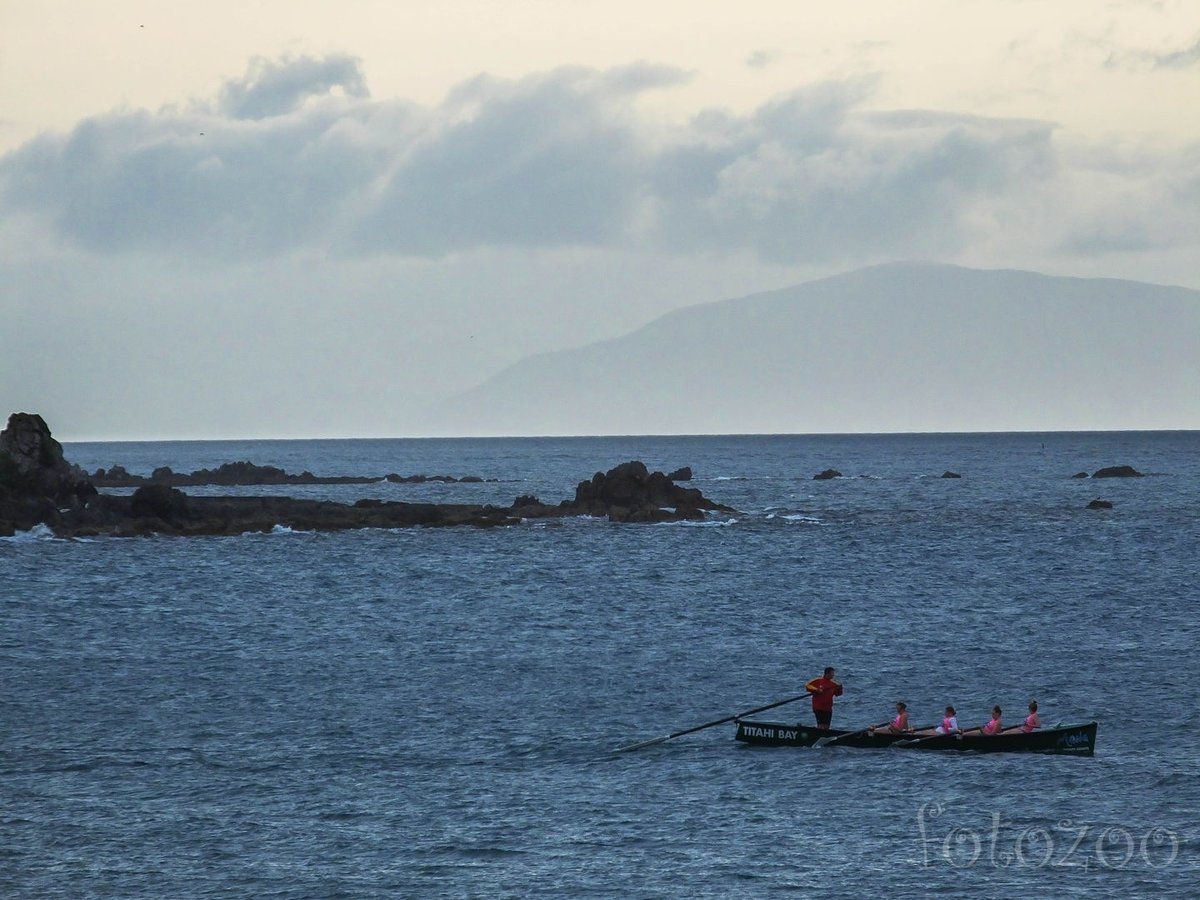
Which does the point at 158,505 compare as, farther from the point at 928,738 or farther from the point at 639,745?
the point at 928,738

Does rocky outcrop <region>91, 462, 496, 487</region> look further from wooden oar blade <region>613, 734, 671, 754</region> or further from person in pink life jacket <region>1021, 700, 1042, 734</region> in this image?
person in pink life jacket <region>1021, 700, 1042, 734</region>

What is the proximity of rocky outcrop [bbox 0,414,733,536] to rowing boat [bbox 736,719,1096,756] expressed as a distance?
67.2 metres

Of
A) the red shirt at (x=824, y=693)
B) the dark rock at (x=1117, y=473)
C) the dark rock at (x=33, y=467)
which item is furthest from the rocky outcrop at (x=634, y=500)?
the dark rock at (x=1117, y=473)

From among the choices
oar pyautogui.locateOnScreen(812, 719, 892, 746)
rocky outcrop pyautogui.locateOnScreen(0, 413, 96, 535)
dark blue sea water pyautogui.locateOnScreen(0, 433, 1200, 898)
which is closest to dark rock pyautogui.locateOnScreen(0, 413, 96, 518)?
rocky outcrop pyautogui.locateOnScreen(0, 413, 96, 535)

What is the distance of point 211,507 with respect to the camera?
10794cm

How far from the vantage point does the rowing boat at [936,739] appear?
36969 millimetres

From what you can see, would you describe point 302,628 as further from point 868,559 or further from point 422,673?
point 868,559

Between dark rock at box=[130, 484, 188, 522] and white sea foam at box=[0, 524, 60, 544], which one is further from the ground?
dark rock at box=[130, 484, 188, 522]

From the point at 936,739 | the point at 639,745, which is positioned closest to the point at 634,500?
the point at 639,745

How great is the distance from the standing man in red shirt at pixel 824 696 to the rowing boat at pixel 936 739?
2.37 ft

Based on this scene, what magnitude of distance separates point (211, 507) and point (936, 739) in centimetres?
7867

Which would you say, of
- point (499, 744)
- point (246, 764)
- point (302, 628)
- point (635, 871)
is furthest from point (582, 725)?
point (302, 628)

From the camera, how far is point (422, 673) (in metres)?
50.7

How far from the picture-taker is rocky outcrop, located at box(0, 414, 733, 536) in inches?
3757
